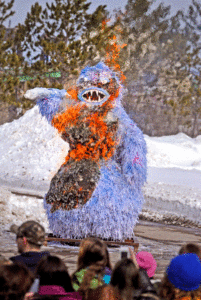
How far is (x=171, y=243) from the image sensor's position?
6527 mm

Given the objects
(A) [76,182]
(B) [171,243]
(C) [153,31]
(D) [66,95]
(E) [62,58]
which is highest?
(C) [153,31]

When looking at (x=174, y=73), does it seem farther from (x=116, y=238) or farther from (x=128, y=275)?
(x=128, y=275)

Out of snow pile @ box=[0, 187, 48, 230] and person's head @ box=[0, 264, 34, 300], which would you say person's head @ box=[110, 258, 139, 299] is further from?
snow pile @ box=[0, 187, 48, 230]

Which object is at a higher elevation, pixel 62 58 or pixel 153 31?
pixel 153 31

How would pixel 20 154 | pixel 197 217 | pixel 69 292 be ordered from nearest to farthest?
pixel 69 292 < pixel 197 217 < pixel 20 154

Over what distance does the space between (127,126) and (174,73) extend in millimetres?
18768

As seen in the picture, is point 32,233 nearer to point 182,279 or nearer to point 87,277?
point 87,277

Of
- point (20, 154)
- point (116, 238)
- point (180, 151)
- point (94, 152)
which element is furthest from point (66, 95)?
point (180, 151)

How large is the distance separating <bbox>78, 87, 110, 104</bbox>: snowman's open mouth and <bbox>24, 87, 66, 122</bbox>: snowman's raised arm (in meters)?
0.30

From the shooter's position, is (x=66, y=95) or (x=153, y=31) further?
(x=153, y=31)

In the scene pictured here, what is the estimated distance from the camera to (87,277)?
8.04 feet

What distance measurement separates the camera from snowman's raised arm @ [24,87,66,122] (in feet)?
16.7

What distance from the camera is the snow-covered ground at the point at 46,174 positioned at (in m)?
8.44

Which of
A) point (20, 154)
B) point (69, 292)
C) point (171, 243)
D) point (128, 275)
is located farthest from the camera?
point (20, 154)
